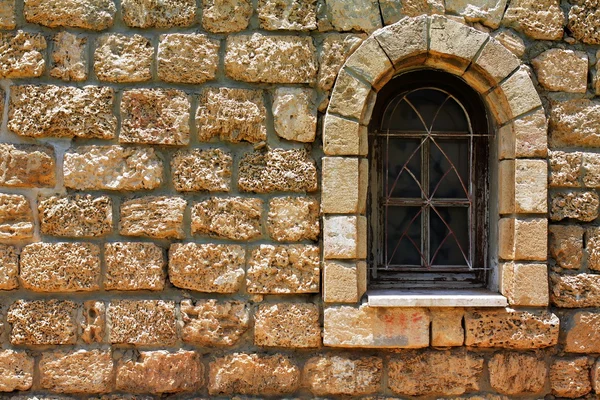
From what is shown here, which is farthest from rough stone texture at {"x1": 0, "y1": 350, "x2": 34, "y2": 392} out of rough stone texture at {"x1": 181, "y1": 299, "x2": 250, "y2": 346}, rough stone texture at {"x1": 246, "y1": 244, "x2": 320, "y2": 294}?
rough stone texture at {"x1": 246, "y1": 244, "x2": 320, "y2": 294}

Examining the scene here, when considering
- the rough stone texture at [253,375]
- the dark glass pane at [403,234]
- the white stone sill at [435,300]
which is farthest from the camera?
the dark glass pane at [403,234]

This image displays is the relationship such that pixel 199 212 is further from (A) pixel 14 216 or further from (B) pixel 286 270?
(A) pixel 14 216

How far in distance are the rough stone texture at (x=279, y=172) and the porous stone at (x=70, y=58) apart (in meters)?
1.07

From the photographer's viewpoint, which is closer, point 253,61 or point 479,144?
point 253,61

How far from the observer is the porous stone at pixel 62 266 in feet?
10.9

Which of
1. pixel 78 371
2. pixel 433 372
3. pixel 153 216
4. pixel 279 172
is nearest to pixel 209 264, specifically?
pixel 153 216

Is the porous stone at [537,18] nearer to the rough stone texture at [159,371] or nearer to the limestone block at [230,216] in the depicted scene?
the limestone block at [230,216]

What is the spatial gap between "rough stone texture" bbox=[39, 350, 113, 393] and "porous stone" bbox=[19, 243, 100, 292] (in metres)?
0.39

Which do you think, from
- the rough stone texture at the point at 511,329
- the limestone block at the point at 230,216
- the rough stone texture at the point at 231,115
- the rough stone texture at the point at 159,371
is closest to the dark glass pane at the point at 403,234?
the rough stone texture at the point at 511,329

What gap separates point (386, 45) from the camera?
129 inches

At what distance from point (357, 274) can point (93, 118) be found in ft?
5.75

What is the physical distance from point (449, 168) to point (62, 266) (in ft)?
7.82

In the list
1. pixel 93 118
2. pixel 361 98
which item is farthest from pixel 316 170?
pixel 93 118

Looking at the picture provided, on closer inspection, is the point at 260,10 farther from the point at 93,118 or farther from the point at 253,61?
the point at 93,118
